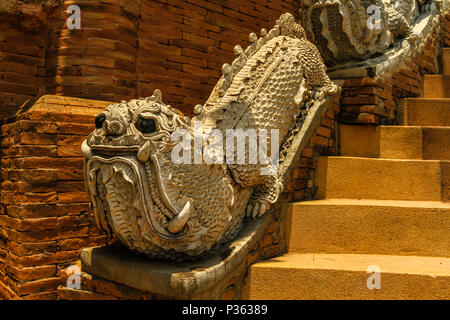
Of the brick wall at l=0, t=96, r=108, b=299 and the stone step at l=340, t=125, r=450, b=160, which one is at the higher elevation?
the stone step at l=340, t=125, r=450, b=160

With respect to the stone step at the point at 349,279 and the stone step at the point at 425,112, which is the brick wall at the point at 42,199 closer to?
the stone step at the point at 349,279

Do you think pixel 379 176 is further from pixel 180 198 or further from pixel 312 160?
pixel 180 198

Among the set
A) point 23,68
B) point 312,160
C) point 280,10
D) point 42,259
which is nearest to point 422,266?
point 312,160

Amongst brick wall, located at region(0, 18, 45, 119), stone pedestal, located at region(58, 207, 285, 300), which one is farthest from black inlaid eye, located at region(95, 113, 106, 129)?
brick wall, located at region(0, 18, 45, 119)

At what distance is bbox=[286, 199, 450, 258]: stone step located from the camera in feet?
7.50

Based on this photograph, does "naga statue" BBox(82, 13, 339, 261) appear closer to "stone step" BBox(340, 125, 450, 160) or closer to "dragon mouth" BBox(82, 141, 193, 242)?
"dragon mouth" BBox(82, 141, 193, 242)

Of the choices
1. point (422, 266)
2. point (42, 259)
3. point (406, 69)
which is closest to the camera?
point (422, 266)

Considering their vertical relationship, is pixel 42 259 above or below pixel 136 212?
below

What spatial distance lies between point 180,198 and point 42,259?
1.14 meters

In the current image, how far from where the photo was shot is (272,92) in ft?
7.64

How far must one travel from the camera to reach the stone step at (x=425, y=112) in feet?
11.1

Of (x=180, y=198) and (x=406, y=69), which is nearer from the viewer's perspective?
(x=180, y=198)

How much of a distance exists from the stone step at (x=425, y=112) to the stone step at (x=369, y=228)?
134 centimetres

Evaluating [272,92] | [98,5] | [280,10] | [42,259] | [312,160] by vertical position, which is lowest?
[42,259]
